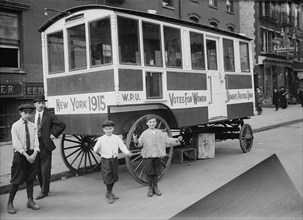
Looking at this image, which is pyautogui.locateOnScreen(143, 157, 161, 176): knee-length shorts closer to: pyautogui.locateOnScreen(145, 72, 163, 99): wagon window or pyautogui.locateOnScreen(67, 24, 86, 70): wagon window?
pyautogui.locateOnScreen(145, 72, 163, 99): wagon window

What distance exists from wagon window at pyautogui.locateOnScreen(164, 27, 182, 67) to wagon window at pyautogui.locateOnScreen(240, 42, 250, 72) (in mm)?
3186

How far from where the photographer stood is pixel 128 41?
646 centimetres

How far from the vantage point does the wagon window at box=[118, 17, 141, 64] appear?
20.7ft

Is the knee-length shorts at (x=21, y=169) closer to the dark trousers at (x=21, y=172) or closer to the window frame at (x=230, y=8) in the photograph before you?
the dark trousers at (x=21, y=172)

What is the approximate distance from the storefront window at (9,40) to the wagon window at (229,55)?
7459mm

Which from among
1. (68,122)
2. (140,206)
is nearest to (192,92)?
(68,122)

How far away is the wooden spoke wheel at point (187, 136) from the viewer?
9266 mm

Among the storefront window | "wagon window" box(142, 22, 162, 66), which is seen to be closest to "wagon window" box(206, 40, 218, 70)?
"wagon window" box(142, 22, 162, 66)

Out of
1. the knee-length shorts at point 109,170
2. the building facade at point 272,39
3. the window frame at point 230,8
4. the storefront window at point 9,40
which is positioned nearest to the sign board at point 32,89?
the storefront window at point 9,40

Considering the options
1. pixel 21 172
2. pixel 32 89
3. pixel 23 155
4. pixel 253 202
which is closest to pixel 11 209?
pixel 21 172

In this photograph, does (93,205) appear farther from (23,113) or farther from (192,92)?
(192,92)

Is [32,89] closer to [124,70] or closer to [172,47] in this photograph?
[172,47]

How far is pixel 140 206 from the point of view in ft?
17.3

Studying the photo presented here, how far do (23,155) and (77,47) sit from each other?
8.67ft
